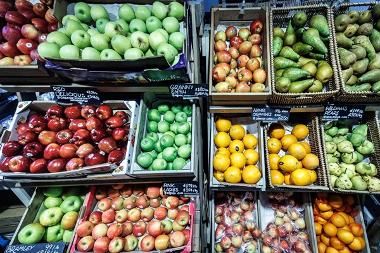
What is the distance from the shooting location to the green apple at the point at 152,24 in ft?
4.34

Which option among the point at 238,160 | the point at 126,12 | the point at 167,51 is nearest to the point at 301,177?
the point at 238,160

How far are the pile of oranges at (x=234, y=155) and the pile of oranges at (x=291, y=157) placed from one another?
0.38ft

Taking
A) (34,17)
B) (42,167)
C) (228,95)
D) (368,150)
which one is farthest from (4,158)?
(368,150)

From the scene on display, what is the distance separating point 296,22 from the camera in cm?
149

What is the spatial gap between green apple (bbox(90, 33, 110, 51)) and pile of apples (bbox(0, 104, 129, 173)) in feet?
1.19

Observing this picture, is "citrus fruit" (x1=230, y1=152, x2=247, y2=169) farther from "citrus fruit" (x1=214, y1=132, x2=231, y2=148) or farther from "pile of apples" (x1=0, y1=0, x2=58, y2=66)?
"pile of apples" (x1=0, y1=0, x2=58, y2=66)

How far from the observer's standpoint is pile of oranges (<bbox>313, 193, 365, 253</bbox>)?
1598mm

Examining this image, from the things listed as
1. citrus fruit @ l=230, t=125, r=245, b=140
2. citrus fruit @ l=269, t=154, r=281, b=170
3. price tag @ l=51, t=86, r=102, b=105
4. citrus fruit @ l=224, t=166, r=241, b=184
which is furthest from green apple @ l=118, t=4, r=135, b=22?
citrus fruit @ l=269, t=154, r=281, b=170

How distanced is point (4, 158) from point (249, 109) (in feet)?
4.55

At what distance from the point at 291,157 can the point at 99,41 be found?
125 centimetres

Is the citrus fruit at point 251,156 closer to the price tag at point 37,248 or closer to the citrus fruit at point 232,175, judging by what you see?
the citrus fruit at point 232,175

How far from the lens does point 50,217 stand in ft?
5.02

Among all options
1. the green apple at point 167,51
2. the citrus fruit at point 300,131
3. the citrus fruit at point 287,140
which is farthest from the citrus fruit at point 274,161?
the green apple at point 167,51

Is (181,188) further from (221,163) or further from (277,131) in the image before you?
(277,131)
